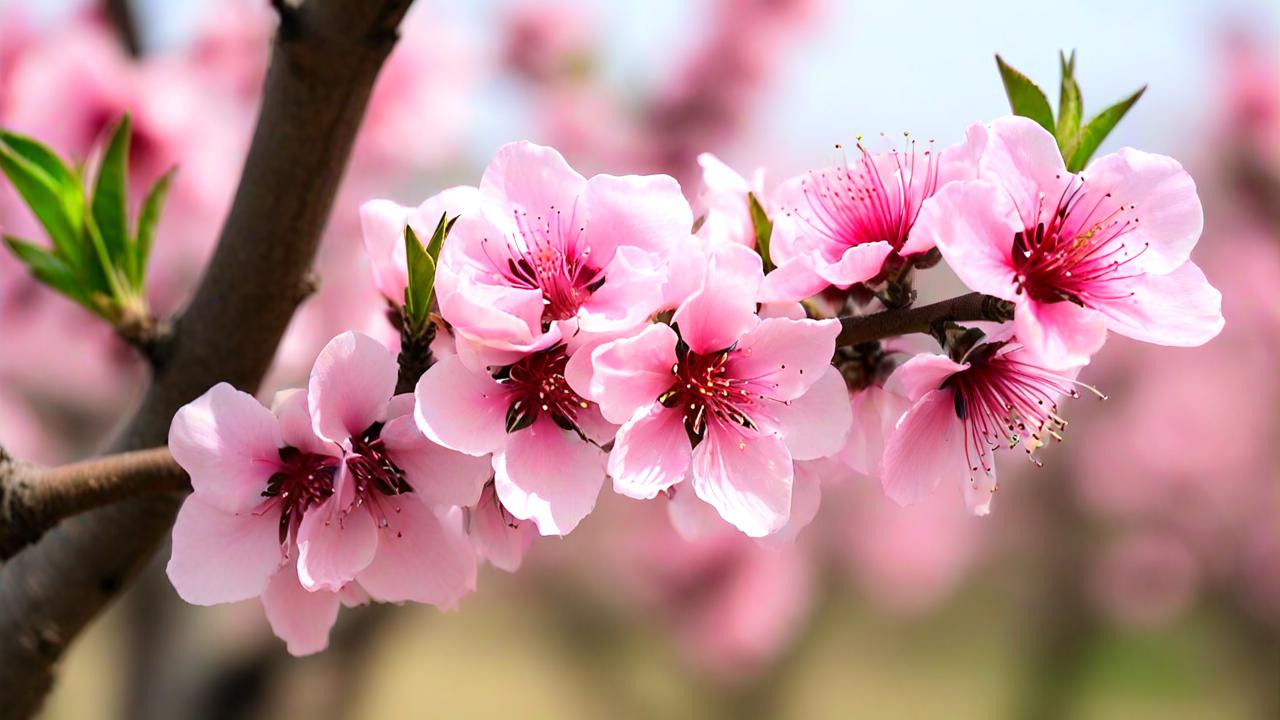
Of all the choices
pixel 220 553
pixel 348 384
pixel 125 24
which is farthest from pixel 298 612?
pixel 125 24

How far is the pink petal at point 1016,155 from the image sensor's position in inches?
23.2

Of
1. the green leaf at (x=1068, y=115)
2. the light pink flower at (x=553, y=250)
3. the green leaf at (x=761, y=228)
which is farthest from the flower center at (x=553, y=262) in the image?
the green leaf at (x=1068, y=115)

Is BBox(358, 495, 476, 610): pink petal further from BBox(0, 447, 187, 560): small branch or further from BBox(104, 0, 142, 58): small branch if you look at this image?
BBox(104, 0, 142, 58): small branch

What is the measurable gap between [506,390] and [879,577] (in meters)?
6.68

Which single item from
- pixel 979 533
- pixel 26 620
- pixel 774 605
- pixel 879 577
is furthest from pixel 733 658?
pixel 26 620

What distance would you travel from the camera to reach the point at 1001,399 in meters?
0.66

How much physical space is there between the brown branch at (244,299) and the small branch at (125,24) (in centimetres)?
127

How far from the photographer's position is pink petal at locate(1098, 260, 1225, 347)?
0.58m

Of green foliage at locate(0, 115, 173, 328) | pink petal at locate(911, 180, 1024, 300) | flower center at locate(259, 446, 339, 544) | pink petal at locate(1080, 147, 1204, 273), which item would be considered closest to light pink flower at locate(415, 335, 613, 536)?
flower center at locate(259, 446, 339, 544)

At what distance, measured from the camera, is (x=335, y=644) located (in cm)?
235

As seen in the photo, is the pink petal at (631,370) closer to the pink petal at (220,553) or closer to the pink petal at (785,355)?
the pink petal at (785,355)

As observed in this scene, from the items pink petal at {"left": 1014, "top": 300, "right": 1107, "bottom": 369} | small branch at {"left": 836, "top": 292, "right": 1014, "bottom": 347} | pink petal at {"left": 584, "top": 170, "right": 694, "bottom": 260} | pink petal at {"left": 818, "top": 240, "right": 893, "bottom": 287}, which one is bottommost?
small branch at {"left": 836, "top": 292, "right": 1014, "bottom": 347}

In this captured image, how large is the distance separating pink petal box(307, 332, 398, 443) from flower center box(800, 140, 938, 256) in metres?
0.28

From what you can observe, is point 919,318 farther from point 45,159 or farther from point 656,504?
point 656,504
